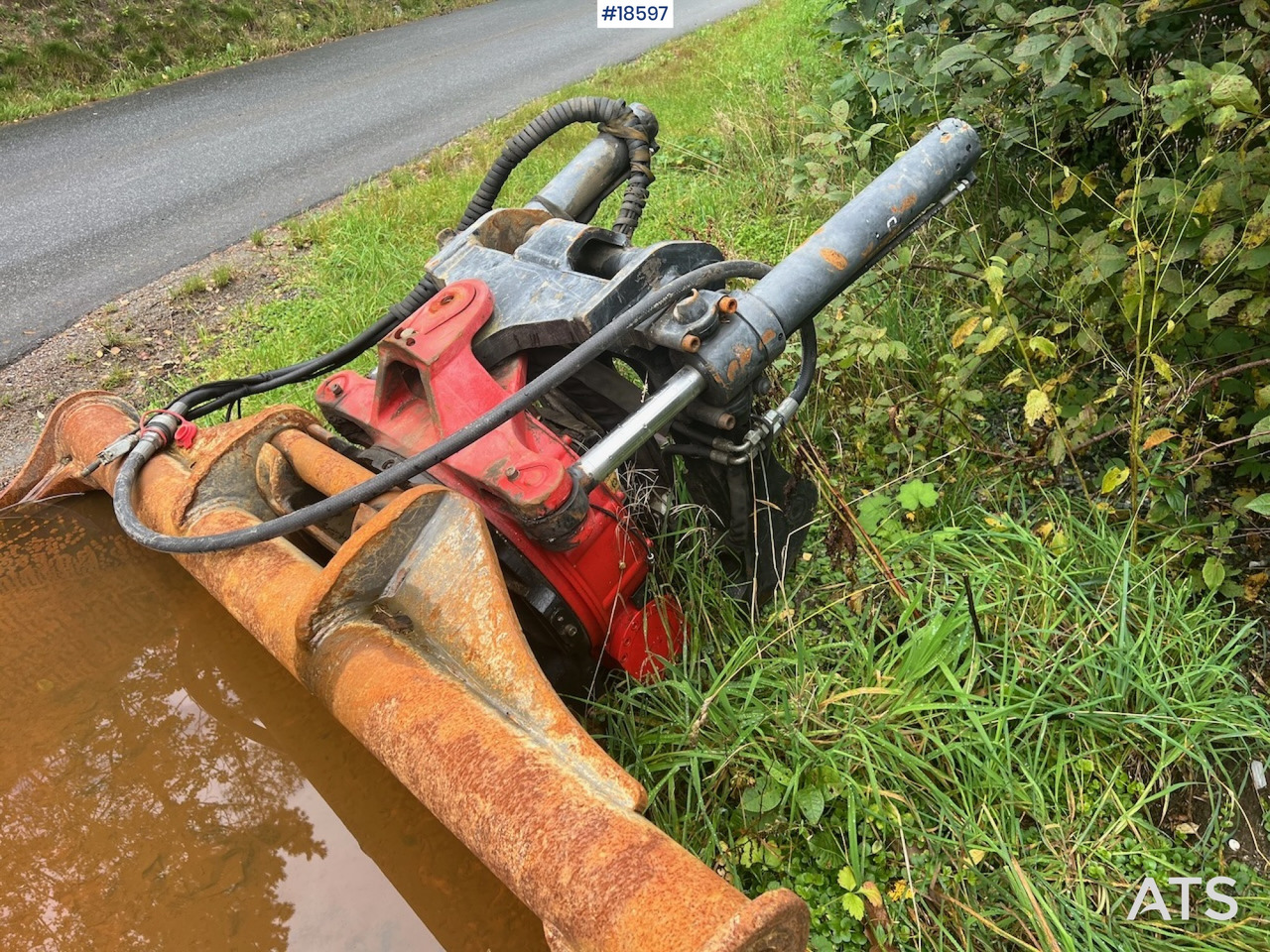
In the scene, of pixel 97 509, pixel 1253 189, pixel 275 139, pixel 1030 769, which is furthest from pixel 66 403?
pixel 275 139

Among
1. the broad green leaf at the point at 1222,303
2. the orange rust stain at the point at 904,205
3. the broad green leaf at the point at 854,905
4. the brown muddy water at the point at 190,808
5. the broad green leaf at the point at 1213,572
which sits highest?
the orange rust stain at the point at 904,205

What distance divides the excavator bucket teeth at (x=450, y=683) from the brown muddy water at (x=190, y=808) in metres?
0.15

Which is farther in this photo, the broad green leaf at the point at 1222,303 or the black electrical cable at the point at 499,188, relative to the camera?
the black electrical cable at the point at 499,188

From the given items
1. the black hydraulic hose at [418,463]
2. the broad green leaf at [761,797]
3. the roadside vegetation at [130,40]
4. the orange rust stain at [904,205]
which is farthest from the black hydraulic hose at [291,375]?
the roadside vegetation at [130,40]

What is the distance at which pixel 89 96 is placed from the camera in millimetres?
8688

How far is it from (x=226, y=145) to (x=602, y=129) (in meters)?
6.29

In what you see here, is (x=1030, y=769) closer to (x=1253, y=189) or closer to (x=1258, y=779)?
(x=1258, y=779)

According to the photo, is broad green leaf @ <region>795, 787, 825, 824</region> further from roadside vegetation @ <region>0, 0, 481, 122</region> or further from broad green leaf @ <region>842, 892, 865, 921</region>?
roadside vegetation @ <region>0, 0, 481, 122</region>

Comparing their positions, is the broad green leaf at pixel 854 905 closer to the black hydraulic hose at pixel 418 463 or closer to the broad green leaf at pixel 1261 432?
the black hydraulic hose at pixel 418 463

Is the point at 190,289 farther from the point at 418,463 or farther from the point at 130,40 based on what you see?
the point at 130,40

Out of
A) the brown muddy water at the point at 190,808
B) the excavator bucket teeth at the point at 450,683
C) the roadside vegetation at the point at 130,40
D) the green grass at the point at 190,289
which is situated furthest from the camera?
the roadside vegetation at the point at 130,40

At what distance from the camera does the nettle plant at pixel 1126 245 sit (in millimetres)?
1855

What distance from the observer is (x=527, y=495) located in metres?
1.36

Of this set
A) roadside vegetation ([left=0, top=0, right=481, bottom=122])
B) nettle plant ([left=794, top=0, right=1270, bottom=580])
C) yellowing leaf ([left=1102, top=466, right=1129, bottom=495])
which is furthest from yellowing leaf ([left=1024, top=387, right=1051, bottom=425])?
roadside vegetation ([left=0, top=0, right=481, bottom=122])
